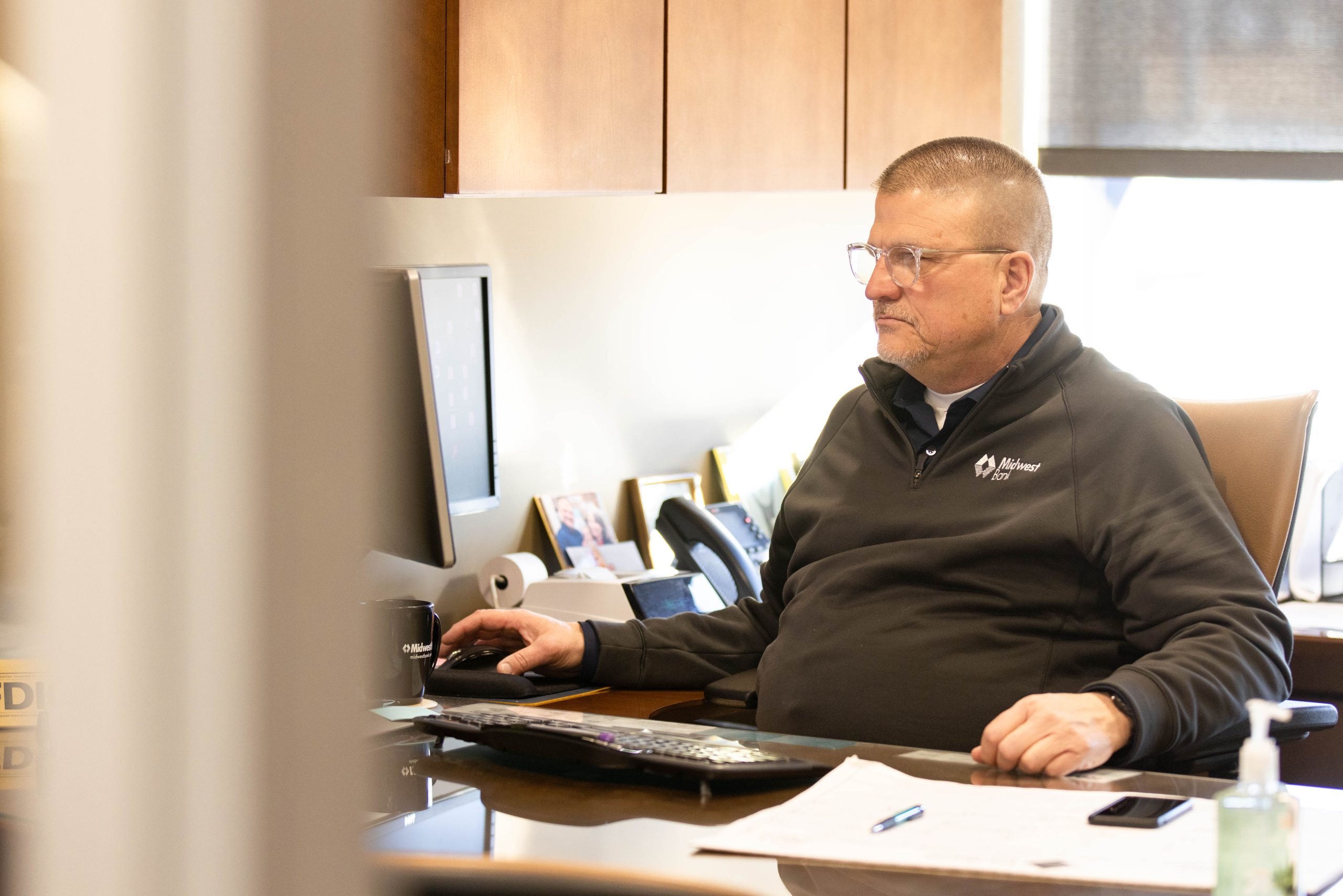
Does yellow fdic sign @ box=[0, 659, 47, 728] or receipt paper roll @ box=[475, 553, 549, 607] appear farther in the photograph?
receipt paper roll @ box=[475, 553, 549, 607]

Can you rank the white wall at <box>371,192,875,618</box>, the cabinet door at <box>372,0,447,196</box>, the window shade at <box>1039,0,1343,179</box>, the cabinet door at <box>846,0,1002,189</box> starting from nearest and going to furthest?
1. the cabinet door at <box>372,0,447,196</box>
2. the white wall at <box>371,192,875,618</box>
3. the cabinet door at <box>846,0,1002,189</box>
4. the window shade at <box>1039,0,1343,179</box>

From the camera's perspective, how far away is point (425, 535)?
4.77 ft

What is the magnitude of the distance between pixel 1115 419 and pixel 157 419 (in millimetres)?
1601

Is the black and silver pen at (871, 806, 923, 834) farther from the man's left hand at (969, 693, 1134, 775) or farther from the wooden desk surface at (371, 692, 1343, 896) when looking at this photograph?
the man's left hand at (969, 693, 1134, 775)

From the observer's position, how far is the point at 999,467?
1700mm

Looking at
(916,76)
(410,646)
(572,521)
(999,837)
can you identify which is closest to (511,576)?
(572,521)

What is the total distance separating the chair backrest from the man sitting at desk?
0.94 ft

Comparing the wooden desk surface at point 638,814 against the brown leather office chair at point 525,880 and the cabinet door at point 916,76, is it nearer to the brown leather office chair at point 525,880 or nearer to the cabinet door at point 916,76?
the brown leather office chair at point 525,880

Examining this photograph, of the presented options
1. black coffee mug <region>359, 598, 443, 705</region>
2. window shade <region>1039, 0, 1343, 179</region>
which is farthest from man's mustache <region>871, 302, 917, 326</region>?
window shade <region>1039, 0, 1343, 179</region>

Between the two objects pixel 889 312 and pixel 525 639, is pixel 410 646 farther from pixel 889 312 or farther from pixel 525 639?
pixel 889 312

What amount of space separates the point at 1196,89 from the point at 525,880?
3350mm

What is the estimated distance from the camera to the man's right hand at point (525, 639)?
1706 millimetres

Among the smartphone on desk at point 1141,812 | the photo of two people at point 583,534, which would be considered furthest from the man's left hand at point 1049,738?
the photo of two people at point 583,534

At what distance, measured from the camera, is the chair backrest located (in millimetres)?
1844
